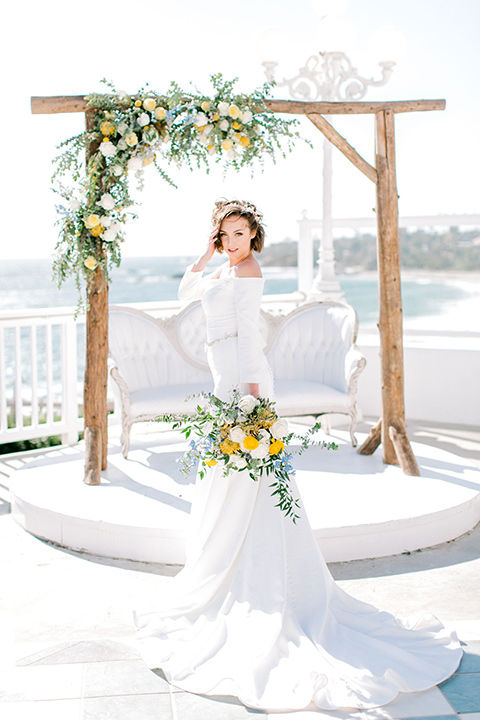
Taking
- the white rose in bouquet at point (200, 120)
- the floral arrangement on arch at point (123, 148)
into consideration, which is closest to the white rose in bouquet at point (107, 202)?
the floral arrangement on arch at point (123, 148)

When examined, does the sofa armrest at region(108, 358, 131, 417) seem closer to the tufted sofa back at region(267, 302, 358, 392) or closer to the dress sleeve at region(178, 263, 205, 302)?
the tufted sofa back at region(267, 302, 358, 392)

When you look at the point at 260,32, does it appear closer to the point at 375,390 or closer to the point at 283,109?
the point at 283,109

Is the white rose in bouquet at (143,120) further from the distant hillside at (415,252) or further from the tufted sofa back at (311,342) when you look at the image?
the distant hillside at (415,252)

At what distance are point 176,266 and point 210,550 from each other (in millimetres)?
47408

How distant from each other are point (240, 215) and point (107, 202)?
5.38ft

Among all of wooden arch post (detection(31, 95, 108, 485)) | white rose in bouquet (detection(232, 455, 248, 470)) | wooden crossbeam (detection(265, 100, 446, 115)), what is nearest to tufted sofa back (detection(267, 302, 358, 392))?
wooden crossbeam (detection(265, 100, 446, 115))

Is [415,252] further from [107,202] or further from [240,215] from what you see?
[240,215]

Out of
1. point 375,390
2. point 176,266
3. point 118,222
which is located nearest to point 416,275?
point 176,266

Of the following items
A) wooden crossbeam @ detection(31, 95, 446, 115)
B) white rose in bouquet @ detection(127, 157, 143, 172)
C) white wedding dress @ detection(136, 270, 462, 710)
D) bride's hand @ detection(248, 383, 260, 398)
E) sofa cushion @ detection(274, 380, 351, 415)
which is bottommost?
white wedding dress @ detection(136, 270, 462, 710)

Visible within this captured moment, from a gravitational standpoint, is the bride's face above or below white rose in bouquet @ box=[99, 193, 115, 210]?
below

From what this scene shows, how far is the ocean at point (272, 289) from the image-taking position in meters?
44.3

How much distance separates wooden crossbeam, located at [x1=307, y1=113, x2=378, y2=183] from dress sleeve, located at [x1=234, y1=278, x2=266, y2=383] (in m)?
2.25

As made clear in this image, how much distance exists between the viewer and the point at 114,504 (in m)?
4.30

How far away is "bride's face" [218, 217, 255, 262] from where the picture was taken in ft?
10.2
